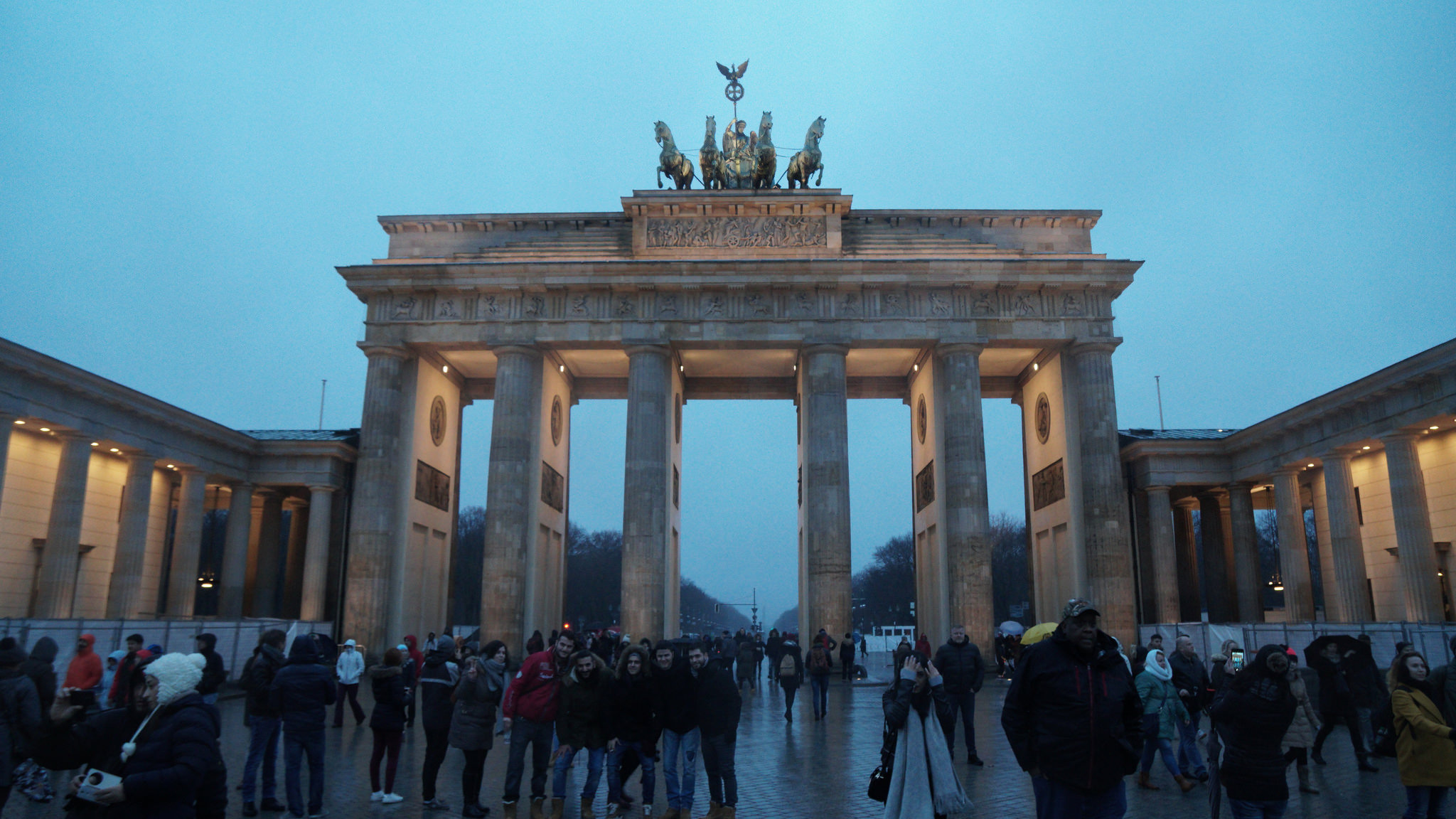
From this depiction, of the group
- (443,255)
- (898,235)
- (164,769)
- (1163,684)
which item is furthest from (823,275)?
(164,769)

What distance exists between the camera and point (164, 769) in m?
4.64

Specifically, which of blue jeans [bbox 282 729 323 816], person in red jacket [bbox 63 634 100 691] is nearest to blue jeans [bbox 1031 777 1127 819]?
blue jeans [bbox 282 729 323 816]

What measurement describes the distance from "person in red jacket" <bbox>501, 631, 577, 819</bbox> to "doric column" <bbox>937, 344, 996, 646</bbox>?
22508mm

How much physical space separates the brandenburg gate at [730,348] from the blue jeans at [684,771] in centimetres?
2159

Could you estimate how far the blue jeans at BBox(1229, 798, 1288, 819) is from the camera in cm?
630

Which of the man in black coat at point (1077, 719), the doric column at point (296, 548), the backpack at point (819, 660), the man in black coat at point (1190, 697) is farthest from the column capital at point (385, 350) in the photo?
the man in black coat at point (1077, 719)

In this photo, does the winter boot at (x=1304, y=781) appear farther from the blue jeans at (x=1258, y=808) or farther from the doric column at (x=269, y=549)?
the doric column at (x=269, y=549)

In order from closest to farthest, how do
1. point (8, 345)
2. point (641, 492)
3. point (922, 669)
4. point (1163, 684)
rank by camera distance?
point (922, 669) → point (1163, 684) → point (8, 345) → point (641, 492)

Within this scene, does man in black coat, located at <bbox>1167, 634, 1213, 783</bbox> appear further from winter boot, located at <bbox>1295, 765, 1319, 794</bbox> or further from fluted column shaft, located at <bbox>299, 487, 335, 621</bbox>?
fluted column shaft, located at <bbox>299, 487, 335, 621</bbox>

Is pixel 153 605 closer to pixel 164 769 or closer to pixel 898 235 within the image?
pixel 898 235

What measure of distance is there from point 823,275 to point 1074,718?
2845cm

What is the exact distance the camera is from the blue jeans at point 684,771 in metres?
9.60

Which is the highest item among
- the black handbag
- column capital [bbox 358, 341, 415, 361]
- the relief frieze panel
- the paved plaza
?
the relief frieze panel

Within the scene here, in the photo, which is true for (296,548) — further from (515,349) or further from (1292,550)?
(1292,550)
